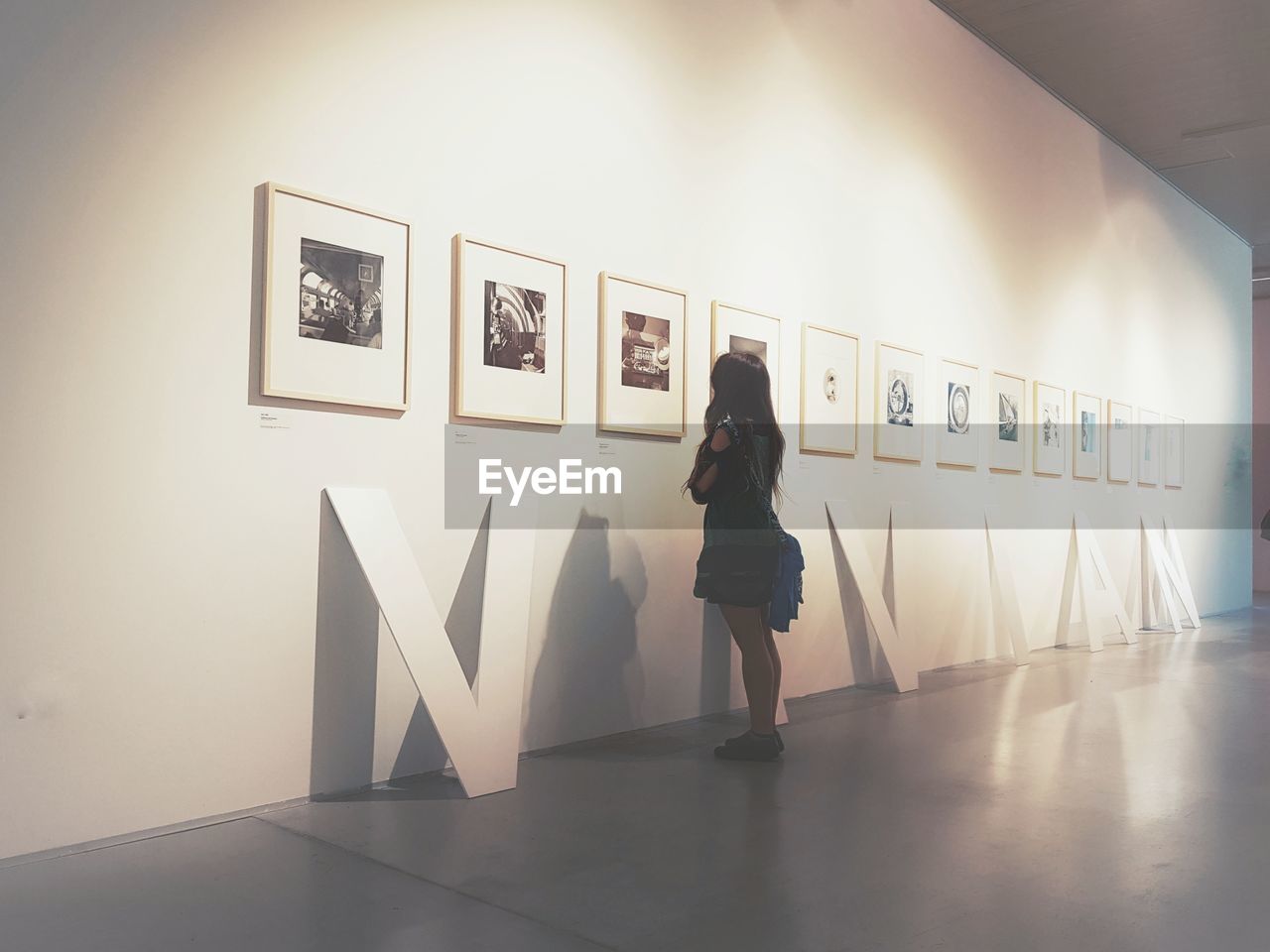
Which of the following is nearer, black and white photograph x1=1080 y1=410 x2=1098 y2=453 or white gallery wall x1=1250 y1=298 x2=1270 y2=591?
black and white photograph x1=1080 y1=410 x2=1098 y2=453

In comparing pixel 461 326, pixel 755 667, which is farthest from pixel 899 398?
pixel 461 326

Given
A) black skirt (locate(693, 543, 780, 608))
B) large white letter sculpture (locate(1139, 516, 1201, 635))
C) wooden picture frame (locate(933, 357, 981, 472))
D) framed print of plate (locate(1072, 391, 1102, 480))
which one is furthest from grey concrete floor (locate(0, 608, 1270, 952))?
large white letter sculpture (locate(1139, 516, 1201, 635))

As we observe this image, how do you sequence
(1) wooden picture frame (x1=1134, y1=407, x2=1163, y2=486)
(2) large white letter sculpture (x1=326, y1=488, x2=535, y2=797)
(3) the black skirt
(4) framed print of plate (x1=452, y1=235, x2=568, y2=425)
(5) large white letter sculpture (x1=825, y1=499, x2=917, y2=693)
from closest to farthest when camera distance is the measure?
(2) large white letter sculpture (x1=326, y1=488, x2=535, y2=797) → (4) framed print of plate (x1=452, y1=235, x2=568, y2=425) → (3) the black skirt → (5) large white letter sculpture (x1=825, y1=499, x2=917, y2=693) → (1) wooden picture frame (x1=1134, y1=407, x2=1163, y2=486)

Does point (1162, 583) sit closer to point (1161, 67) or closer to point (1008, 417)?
point (1008, 417)

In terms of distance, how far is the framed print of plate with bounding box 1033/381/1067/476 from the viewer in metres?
9.63

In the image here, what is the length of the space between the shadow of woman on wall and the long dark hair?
28.1 inches

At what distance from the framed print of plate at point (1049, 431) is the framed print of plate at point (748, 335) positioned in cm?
399

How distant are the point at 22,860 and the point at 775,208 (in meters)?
5.14

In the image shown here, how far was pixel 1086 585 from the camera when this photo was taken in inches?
388

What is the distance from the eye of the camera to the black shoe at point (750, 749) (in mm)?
4984

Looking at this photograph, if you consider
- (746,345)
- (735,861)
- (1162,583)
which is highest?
(746,345)

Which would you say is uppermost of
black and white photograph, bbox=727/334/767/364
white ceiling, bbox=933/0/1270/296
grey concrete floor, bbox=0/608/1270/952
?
white ceiling, bbox=933/0/1270/296

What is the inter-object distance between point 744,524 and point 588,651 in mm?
1012

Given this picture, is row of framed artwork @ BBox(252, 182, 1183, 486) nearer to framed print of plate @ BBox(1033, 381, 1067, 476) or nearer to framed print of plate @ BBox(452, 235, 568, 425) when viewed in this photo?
framed print of plate @ BBox(452, 235, 568, 425)
